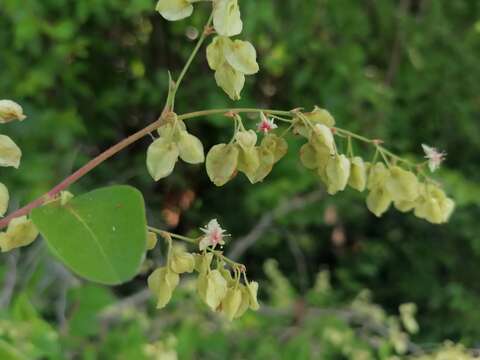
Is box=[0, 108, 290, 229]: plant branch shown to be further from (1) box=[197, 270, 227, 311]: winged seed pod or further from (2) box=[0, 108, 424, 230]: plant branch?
(1) box=[197, 270, 227, 311]: winged seed pod

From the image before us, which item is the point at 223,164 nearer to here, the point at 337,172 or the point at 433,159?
the point at 337,172

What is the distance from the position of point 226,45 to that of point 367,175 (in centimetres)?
21

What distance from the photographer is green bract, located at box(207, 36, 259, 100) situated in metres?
0.60

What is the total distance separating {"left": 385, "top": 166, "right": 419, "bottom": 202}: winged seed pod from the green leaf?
235 millimetres

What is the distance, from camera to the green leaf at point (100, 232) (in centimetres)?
53

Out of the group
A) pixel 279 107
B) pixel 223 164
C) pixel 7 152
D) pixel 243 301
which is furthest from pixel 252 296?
pixel 279 107

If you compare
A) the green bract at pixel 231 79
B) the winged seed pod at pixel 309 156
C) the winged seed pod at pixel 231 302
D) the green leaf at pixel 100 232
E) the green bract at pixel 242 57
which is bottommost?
the winged seed pod at pixel 231 302

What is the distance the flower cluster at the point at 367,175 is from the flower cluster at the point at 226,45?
0.18 ft

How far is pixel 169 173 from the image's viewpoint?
0.62m

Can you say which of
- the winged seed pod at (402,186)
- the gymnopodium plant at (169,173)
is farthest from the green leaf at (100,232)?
the winged seed pod at (402,186)

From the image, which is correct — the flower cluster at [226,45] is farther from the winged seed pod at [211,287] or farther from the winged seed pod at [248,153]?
the winged seed pod at [211,287]

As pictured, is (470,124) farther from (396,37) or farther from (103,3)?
(103,3)

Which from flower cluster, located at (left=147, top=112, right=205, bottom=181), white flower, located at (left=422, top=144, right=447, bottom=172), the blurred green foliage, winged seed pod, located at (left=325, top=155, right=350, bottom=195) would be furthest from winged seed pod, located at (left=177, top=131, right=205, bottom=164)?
the blurred green foliage

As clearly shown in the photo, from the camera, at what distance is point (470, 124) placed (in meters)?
2.37
